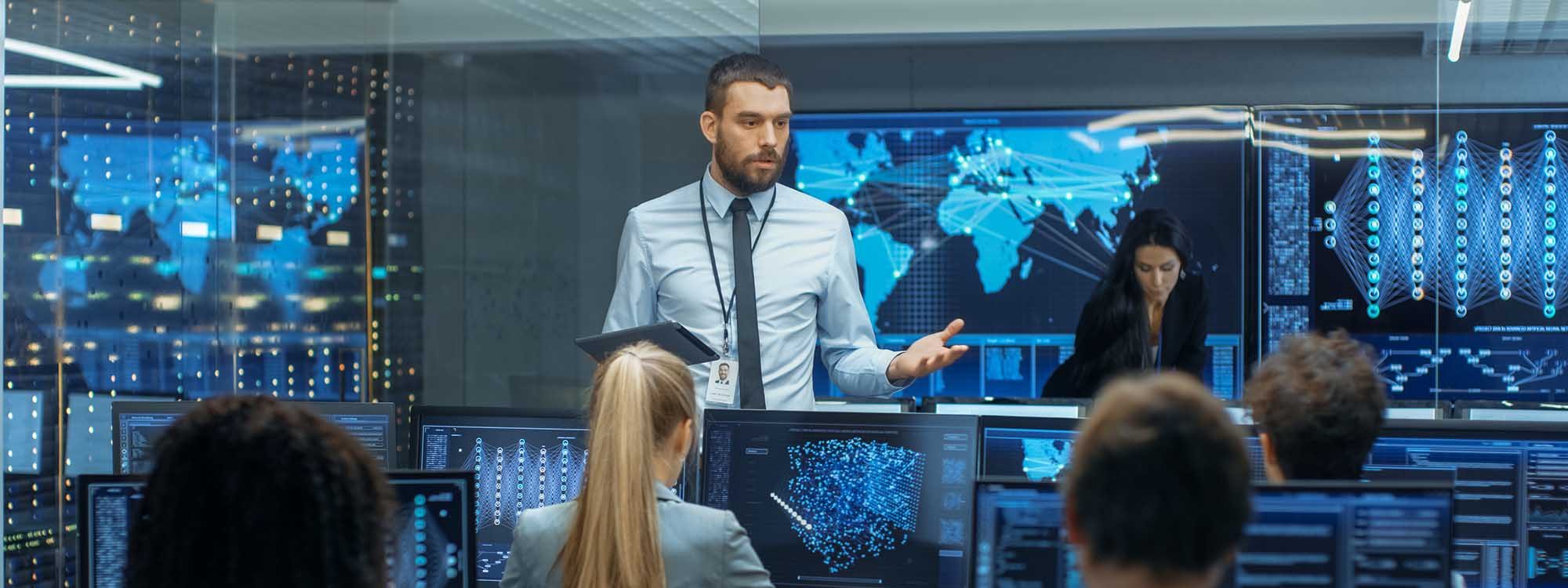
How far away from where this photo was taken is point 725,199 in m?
3.05

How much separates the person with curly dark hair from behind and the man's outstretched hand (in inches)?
49.5

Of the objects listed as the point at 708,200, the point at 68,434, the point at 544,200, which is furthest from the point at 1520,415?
the point at 68,434

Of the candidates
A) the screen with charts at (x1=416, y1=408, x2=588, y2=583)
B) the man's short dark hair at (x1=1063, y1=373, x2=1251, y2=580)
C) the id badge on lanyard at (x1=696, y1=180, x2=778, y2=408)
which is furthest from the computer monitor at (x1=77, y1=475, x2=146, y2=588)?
the man's short dark hair at (x1=1063, y1=373, x2=1251, y2=580)

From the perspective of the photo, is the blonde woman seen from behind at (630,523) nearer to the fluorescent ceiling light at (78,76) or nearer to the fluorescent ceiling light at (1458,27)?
the fluorescent ceiling light at (78,76)

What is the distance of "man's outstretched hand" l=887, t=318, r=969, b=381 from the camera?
7.97 ft

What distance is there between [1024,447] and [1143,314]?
10.1 ft

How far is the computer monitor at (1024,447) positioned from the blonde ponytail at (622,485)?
53 cm

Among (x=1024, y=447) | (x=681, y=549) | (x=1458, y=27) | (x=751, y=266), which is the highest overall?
(x=1458, y=27)

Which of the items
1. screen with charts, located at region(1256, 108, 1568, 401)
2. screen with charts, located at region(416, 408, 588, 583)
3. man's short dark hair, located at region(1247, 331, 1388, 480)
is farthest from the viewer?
screen with charts, located at region(1256, 108, 1568, 401)

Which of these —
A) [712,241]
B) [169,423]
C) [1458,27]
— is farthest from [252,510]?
[1458,27]

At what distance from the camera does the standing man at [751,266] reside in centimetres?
294

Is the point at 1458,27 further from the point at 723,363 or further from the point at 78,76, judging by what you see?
the point at 78,76

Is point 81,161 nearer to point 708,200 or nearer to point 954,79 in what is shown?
point 708,200

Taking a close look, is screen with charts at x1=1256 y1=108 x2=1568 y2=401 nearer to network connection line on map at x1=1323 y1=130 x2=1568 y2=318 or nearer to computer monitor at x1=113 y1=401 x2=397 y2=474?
network connection line on map at x1=1323 y1=130 x2=1568 y2=318
